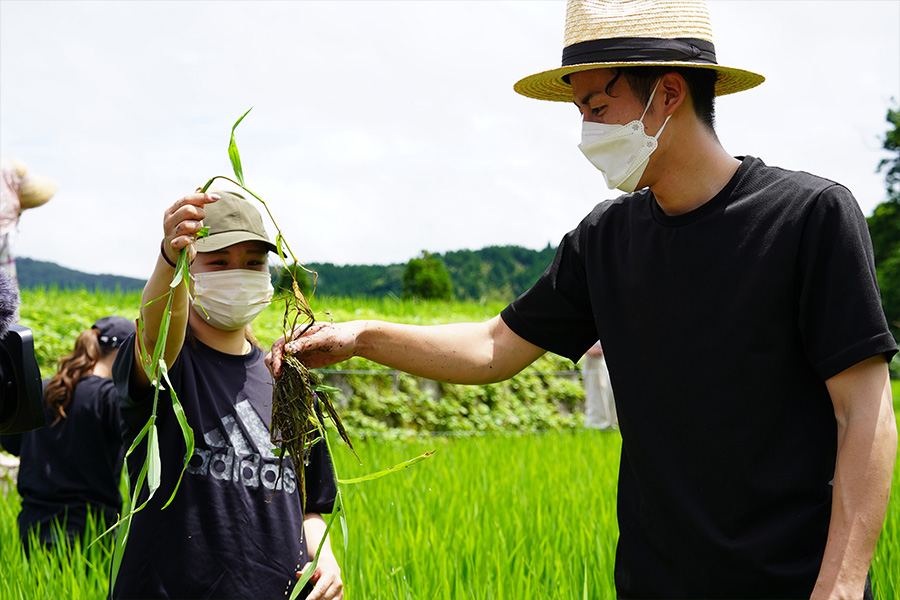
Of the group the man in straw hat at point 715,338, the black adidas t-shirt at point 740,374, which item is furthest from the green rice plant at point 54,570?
the black adidas t-shirt at point 740,374

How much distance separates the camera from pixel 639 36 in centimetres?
186

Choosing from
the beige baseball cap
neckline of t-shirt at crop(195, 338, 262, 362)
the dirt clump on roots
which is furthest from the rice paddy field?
the beige baseball cap

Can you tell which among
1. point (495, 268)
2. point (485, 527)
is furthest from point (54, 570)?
point (495, 268)

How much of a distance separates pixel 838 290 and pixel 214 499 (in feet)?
4.98

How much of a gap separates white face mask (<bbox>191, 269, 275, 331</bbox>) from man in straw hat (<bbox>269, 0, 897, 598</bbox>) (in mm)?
398

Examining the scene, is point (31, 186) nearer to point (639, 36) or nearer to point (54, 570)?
point (54, 570)

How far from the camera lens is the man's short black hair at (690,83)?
188cm

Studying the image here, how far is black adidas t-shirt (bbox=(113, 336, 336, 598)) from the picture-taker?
213cm

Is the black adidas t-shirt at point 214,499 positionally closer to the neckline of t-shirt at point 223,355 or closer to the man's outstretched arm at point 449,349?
the neckline of t-shirt at point 223,355

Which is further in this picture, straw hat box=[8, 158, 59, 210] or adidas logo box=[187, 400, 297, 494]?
straw hat box=[8, 158, 59, 210]

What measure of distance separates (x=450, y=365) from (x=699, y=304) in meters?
0.70

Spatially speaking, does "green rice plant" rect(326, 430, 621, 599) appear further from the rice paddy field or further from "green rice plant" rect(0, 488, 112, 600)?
"green rice plant" rect(0, 488, 112, 600)

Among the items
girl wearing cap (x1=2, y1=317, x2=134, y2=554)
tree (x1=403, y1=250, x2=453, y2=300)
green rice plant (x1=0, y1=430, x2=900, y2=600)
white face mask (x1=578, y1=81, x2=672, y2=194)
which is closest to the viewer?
white face mask (x1=578, y1=81, x2=672, y2=194)

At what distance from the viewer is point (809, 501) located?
5.43 feet
